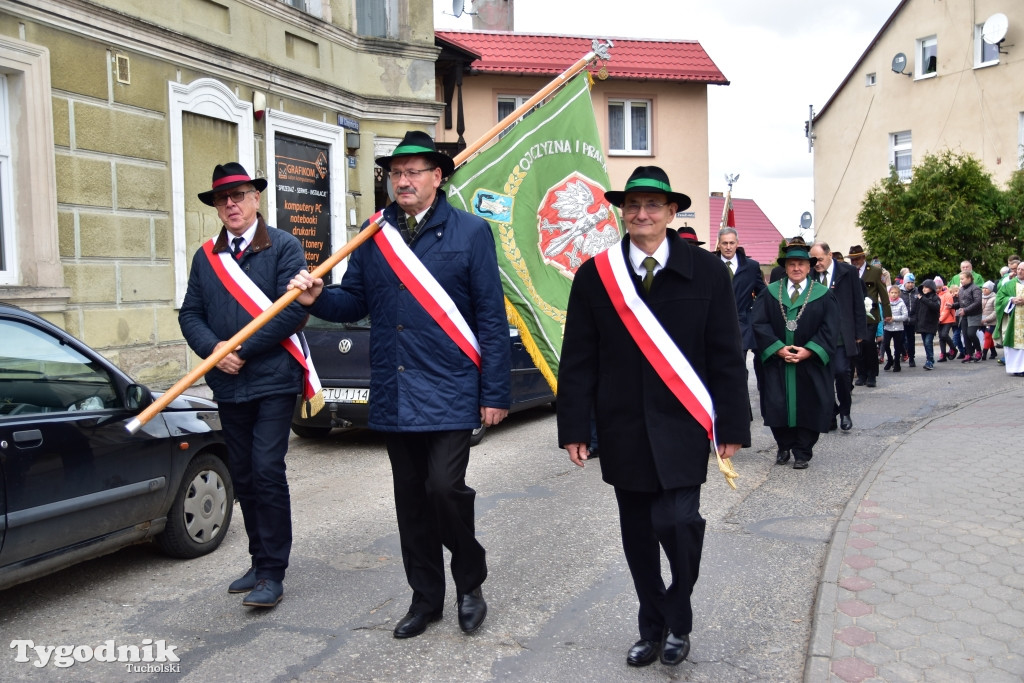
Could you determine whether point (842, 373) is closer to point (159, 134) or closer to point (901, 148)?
point (159, 134)

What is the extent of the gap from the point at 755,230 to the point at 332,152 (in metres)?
31.7

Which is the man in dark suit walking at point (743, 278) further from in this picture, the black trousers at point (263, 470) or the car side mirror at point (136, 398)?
the car side mirror at point (136, 398)

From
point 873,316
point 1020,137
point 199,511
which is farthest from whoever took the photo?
point 1020,137

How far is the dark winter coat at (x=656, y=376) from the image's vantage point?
3.81 metres

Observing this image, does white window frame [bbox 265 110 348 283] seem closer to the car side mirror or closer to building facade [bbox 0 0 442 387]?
building facade [bbox 0 0 442 387]

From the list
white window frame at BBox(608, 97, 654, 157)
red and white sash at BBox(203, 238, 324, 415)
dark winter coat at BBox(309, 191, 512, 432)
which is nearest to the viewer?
dark winter coat at BBox(309, 191, 512, 432)

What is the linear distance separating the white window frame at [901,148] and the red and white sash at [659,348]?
3041cm

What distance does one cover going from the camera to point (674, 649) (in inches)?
154

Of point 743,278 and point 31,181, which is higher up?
point 31,181

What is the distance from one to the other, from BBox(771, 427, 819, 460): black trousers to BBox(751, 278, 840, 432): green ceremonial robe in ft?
0.25

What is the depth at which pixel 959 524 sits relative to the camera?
5.95 m

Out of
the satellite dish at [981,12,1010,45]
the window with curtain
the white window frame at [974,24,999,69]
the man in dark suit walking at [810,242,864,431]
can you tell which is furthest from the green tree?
the man in dark suit walking at [810,242,864,431]

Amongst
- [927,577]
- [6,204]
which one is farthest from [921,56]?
[927,577]

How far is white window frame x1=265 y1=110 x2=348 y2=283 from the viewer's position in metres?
13.9
